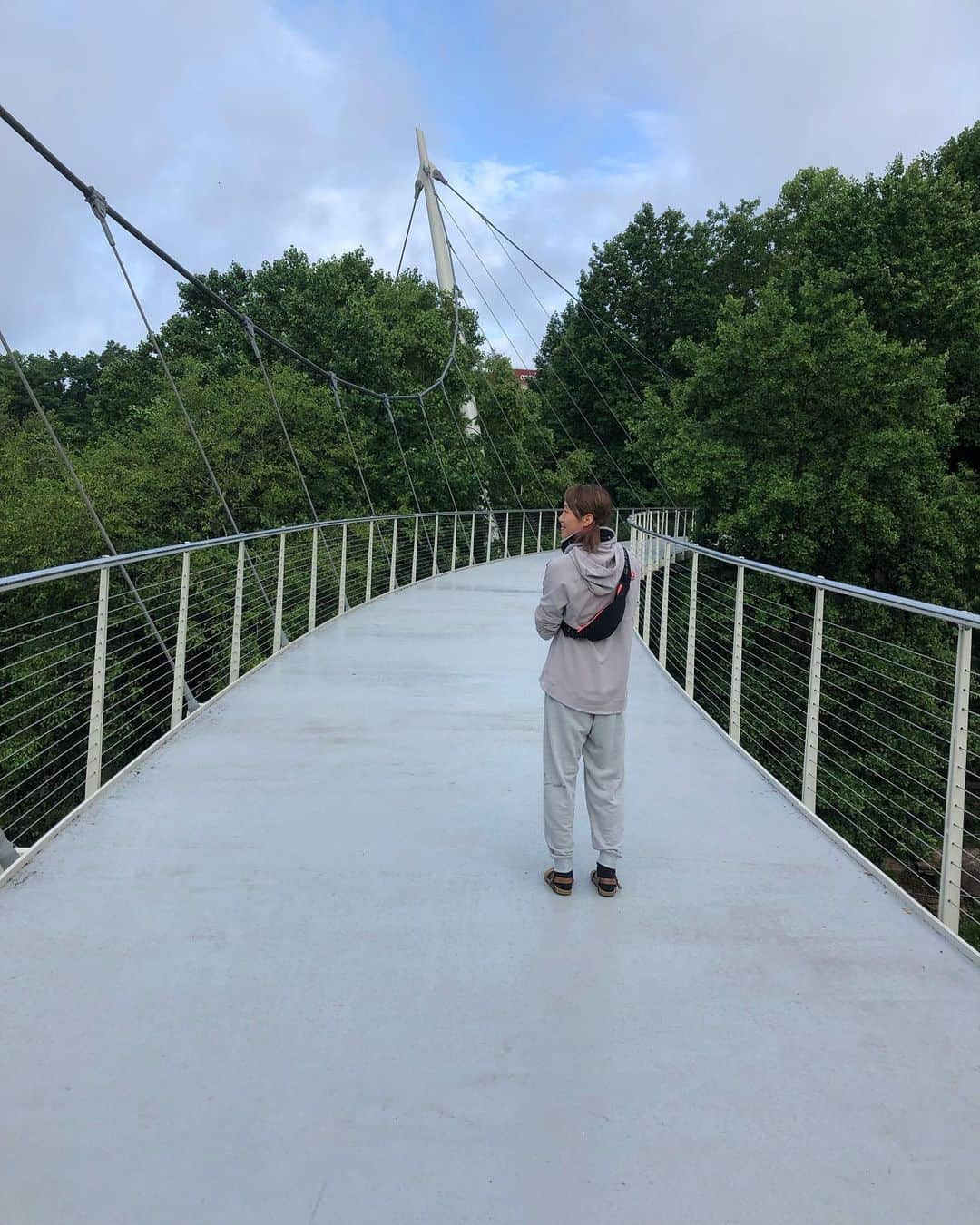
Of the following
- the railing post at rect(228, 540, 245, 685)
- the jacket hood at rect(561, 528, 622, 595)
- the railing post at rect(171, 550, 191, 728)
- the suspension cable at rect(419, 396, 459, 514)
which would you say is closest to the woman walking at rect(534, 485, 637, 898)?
the jacket hood at rect(561, 528, 622, 595)

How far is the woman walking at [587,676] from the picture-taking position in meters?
2.89

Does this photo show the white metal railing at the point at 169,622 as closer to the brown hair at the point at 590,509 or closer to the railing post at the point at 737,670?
the brown hair at the point at 590,509

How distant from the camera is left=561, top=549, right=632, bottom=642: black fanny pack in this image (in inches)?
115

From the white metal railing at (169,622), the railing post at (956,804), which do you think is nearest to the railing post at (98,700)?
the white metal railing at (169,622)

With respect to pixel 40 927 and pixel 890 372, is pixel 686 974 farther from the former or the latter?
pixel 890 372

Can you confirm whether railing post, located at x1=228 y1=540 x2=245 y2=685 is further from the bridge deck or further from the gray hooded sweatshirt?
the gray hooded sweatshirt

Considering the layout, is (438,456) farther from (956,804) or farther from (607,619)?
(956,804)

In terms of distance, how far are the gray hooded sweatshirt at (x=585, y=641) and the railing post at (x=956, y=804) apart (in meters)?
0.86

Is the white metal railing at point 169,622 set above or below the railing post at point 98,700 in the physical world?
below

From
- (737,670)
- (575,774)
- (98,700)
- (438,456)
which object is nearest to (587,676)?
(575,774)

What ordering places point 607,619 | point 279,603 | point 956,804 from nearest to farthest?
point 956,804 → point 607,619 → point 279,603

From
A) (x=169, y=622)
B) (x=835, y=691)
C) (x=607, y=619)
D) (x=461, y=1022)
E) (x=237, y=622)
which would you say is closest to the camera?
(x=461, y=1022)

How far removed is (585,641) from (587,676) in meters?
0.10

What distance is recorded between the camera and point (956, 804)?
2.80 m
